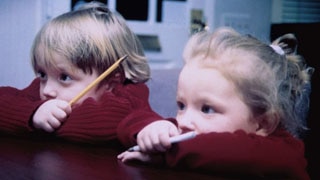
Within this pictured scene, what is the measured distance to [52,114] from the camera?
0.86 meters

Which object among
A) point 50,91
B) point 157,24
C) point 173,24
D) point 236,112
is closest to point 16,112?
point 50,91

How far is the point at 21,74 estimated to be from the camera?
7.57ft

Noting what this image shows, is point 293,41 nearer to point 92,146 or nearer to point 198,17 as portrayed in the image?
point 92,146

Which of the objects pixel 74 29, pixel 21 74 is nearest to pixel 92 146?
pixel 74 29

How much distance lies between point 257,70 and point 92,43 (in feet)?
1.14

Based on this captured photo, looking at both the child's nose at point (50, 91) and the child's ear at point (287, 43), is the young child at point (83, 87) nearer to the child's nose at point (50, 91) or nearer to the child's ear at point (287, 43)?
the child's nose at point (50, 91)

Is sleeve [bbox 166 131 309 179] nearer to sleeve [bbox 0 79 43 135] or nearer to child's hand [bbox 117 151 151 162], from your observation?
child's hand [bbox 117 151 151 162]

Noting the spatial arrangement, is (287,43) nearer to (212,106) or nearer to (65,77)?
(212,106)

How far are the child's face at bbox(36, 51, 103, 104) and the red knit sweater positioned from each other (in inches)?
1.2

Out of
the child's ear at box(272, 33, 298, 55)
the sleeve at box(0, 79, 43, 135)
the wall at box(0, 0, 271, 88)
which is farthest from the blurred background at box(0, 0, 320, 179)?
the sleeve at box(0, 79, 43, 135)

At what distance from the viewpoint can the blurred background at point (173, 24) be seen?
2.14m

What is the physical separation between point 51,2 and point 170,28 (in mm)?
760

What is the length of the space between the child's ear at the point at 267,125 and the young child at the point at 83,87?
0.16 metres

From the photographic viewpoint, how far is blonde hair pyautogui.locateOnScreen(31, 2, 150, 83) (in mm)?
929
